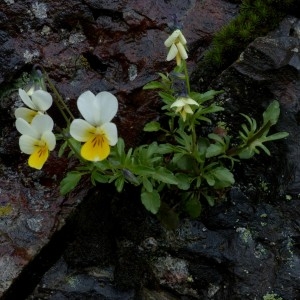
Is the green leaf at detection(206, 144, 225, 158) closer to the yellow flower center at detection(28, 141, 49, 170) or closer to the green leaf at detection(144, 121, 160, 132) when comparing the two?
the green leaf at detection(144, 121, 160, 132)

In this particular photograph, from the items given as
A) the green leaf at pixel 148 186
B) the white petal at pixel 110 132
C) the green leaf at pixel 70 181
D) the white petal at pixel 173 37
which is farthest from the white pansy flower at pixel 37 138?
the white petal at pixel 173 37

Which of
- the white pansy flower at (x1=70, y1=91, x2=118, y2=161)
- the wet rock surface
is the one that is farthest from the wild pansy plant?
the wet rock surface

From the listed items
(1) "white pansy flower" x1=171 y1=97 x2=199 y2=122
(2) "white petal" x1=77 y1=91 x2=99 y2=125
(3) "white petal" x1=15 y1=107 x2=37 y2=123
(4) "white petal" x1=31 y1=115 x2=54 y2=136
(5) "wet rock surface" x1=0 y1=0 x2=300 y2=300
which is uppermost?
(2) "white petal" x1=77 y1=91 x2=99 y2=125

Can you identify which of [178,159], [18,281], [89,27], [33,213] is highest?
[89,27]

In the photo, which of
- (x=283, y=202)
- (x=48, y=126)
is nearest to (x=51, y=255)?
(x=48, y=126)

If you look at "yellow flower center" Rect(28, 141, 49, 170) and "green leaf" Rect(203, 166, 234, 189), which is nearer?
"yellow flower center" Rect(28, 141, 49, 170)

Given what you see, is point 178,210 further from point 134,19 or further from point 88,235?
point 134,19

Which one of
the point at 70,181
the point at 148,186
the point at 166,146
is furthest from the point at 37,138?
the point at 166,146
